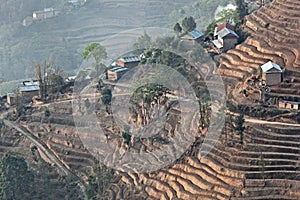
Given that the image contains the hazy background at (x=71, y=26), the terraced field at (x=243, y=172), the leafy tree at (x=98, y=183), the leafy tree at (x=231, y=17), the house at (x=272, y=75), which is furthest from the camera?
the hazy background at (x=71, y=26)

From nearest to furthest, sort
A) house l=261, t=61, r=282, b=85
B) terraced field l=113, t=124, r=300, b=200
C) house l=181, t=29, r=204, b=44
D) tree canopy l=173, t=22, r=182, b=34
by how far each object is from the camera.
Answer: terraced field l=113, t=124, r=300, b=200 → house l=261, t=61, r=282, b=85 → house l=181, t=29, r=204, b=44 → tree canopy l=173, t=22, r=182, b=34

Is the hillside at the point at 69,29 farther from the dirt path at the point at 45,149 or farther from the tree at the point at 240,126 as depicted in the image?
the tree at the point at 240,126

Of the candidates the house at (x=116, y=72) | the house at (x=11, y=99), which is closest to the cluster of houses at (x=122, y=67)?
the house at (x=116, y=72)

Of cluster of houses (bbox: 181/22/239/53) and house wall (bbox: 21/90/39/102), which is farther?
house wall (bbox: 21/90/39/102)

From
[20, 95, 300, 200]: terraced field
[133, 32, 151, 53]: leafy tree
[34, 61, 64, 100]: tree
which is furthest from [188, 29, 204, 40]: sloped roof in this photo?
[20, 95, 300, 200]: terraced field

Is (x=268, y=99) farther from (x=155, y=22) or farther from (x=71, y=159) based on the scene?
(x=155, y=22)

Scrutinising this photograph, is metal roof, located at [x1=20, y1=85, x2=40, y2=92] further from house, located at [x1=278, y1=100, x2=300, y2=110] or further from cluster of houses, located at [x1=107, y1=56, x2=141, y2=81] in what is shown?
house, located at [x1=278, y1=100, x2=300, y2=110]

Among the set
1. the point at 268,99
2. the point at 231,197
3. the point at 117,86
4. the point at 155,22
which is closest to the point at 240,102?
the point at 268,99
